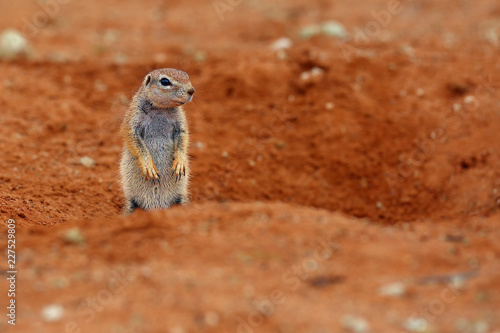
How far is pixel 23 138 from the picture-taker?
9133 millimetres

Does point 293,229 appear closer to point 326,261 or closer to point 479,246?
point 326,261

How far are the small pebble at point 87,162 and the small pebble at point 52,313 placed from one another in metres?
4.91

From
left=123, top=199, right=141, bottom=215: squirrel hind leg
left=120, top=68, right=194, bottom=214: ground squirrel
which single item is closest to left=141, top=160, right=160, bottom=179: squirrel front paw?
left=120, top=68, right=194, bottom=214: ground squirrel

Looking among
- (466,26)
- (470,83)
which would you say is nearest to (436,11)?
(466,26)

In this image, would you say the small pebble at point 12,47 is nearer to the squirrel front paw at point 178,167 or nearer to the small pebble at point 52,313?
the squirrel front paw at point 178,167

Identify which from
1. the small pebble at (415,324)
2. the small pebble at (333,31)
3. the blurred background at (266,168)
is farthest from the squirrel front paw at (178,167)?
the small pebble at (333,31)

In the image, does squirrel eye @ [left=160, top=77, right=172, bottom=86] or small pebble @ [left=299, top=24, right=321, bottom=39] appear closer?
squirrel eye @ [left=160, top=77, right=172, bottom=86]

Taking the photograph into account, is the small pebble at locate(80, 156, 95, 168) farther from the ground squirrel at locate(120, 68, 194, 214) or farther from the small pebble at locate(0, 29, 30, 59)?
the small pebble at locate(0, 29, 30, 59)

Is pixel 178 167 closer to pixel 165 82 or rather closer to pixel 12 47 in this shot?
pixel 165 82

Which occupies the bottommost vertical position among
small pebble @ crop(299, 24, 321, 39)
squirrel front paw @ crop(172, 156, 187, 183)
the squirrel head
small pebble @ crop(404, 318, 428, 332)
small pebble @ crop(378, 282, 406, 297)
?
small pebble @ crop(404, 318, 428, 332)

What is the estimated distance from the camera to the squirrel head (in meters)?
7.25

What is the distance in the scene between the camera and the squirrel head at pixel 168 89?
285 inches

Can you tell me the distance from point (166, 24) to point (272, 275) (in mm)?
10544

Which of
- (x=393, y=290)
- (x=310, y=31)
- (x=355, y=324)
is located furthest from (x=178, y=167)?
(x=310, y=31)
